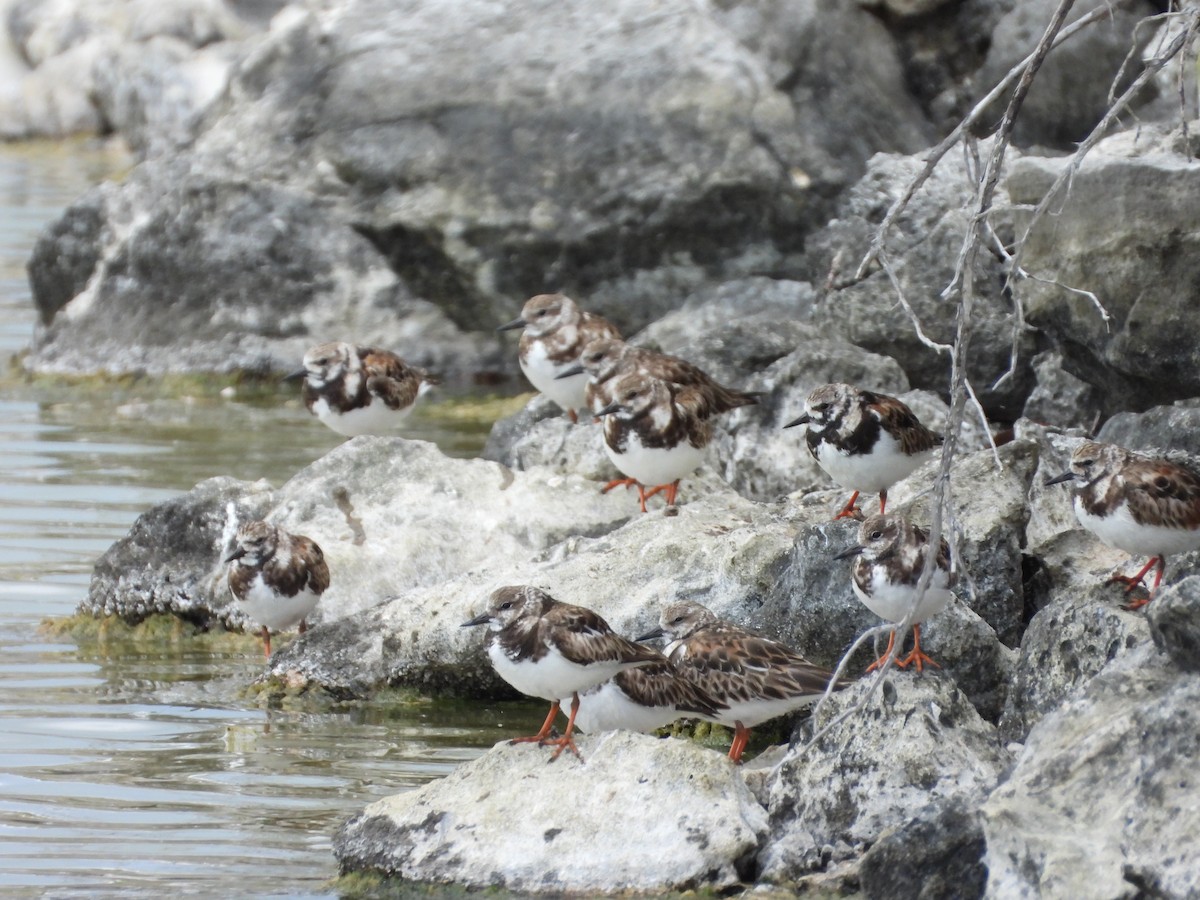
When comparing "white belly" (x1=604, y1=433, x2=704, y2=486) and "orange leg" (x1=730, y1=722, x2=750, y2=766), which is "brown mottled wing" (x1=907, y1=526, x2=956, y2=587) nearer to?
"orange leg" (x1=730, y1=722, x2=750, y2=766)

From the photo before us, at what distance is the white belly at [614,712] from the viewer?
7.51 m

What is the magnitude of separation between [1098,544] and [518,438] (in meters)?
4.62

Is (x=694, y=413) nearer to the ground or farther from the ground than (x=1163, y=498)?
nearer to the ground

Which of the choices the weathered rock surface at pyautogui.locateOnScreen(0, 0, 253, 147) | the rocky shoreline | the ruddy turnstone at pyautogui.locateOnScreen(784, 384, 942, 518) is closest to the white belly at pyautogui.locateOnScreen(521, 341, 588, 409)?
the rocky shoreline

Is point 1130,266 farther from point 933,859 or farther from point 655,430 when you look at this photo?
point 933,859

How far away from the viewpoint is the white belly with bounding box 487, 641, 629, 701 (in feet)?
23.4

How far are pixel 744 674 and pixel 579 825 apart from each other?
1.27 meters

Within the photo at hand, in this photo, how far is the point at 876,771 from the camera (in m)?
6.69

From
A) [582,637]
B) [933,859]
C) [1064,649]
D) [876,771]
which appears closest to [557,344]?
[582,637]

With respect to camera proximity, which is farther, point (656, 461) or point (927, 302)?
point (927, 302)

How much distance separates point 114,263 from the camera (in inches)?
669

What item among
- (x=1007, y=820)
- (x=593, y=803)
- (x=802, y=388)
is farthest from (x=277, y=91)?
(x=1007, y=820)

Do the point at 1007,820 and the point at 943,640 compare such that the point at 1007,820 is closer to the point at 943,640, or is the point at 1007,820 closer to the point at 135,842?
the point at 943,640

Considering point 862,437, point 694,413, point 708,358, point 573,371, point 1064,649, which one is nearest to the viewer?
point 1064,649
